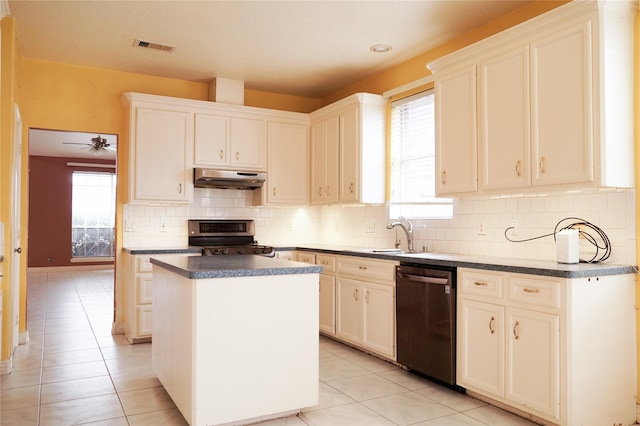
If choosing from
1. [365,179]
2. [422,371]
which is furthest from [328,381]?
[365,179]

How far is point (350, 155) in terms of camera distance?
512cm

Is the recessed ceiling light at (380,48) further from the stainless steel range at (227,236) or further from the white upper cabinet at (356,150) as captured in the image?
the stainless steel range at (227,236)

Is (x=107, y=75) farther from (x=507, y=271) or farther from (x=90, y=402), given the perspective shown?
(x=507, y=271)

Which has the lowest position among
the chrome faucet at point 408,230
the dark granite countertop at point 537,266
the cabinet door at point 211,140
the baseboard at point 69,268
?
the baseboard at point 69,268

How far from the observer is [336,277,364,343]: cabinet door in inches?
175

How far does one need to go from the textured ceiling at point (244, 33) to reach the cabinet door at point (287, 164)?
2.11 feet

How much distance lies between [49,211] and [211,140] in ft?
25.6

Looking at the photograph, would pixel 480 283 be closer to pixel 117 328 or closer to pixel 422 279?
pixel 422 279

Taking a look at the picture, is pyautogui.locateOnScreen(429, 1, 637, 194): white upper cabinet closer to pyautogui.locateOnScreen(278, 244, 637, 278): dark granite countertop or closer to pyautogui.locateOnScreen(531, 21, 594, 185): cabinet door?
pyautogui.locateOnScreen(531, 21, 594, 185): cabinet door

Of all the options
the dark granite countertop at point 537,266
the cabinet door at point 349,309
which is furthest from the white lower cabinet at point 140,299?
the dark granite countertop at point 537,266

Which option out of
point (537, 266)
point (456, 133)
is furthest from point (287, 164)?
point (537, 266)

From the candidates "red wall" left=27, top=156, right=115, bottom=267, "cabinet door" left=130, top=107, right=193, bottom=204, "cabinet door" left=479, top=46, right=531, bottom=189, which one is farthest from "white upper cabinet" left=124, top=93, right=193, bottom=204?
"red wall" left=27, top=156, right=115, bottom=267

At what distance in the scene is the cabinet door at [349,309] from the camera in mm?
4438

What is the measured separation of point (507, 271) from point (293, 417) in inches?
60.7
